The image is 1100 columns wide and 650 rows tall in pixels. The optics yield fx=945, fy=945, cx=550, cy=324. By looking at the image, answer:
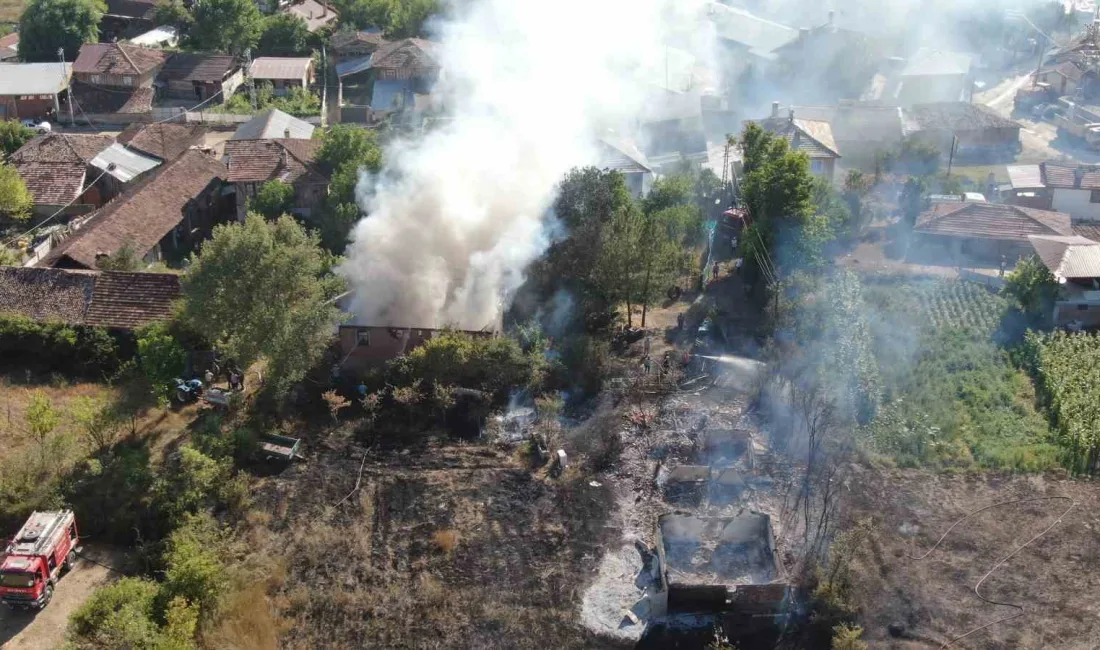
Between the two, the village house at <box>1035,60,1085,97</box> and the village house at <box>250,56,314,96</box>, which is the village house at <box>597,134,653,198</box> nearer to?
the village house at <box>250,56,314,96</box>

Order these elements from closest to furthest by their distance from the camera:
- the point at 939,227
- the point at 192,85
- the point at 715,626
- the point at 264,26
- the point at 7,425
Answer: the point at 715,626, the point at 7,425, the point at 939,227, the point at 192,85, the point at 264,26

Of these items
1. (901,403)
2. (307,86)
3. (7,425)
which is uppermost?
(901,403)

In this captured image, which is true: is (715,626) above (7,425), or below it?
above

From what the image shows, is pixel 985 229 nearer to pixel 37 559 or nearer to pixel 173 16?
pixel 37 559

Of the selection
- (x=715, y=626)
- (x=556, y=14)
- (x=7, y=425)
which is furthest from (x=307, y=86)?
(x=715, y=626)

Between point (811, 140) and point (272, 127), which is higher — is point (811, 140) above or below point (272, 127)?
above

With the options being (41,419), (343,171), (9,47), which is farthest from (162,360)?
(9,47)

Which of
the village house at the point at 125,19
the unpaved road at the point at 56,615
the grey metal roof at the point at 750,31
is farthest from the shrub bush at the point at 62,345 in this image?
the grey metal roof at the point at 750,31

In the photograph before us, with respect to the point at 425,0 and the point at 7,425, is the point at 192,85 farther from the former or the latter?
the point at 7,425
